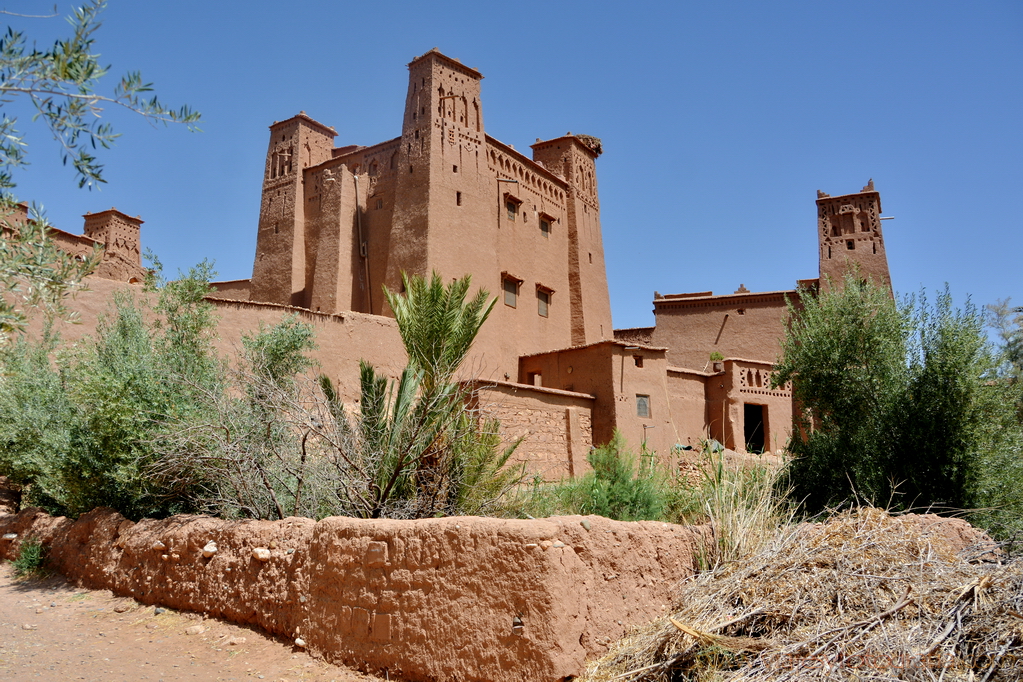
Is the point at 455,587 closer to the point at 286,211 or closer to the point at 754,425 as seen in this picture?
the point at 754,425

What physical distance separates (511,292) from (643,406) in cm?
613

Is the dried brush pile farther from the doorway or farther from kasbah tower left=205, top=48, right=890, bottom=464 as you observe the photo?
the doorway

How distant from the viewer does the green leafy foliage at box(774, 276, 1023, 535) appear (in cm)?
1038

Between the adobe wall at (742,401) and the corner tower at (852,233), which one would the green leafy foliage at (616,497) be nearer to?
the adobe wall at (742,401)

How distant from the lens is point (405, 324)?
9.77 metres

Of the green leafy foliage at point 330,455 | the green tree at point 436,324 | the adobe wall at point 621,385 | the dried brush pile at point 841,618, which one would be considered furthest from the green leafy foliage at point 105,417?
the adobe wall at point 621,385

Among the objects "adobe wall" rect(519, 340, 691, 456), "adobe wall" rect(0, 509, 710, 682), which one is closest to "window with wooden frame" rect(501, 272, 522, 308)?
"adobe wall" rect(519, 340, 691, 456)

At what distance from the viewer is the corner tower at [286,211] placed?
2302 cm

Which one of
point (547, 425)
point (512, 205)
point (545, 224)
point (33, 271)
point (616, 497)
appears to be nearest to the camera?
point (33, 271)

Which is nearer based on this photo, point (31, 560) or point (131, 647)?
point (131, 647)

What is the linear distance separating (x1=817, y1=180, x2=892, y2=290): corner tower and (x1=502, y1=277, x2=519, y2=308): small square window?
10949mm

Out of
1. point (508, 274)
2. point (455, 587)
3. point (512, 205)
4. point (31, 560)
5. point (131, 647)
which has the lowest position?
point (131, 647)

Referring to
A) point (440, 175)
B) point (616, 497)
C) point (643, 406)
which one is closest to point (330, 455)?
point (616, 497)

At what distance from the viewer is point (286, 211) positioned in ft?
77.7
